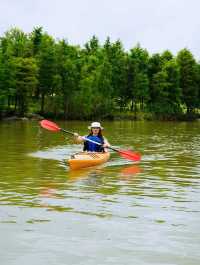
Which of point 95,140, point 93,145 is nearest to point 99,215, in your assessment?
point 95,140

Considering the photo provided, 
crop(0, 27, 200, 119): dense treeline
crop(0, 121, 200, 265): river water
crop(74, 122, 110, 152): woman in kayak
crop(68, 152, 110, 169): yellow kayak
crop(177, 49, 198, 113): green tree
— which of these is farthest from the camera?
crop(177, 49, 198, 113): green tree

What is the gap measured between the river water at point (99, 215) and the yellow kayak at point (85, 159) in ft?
1.41

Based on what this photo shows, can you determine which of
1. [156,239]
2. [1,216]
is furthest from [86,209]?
[156,239]

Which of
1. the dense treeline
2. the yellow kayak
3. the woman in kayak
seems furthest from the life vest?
the dense treeline

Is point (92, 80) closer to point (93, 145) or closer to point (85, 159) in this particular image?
point (93, 145)

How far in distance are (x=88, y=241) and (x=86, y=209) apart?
263 centimetres

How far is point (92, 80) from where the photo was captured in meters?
80.4

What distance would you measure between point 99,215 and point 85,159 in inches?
346

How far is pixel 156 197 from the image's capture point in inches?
529

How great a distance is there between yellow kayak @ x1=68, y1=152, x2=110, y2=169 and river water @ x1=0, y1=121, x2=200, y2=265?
430 mm

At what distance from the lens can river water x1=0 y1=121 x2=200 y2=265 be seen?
27.4 feet

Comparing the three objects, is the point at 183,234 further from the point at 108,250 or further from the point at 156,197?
the point at 156,197

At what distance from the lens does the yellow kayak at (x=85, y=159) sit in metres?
19.3

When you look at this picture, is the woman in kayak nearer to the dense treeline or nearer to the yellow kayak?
the yellow kayak
